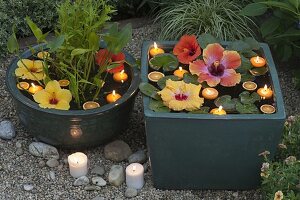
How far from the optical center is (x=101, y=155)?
2834 mm

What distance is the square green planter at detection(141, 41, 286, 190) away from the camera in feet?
7.77

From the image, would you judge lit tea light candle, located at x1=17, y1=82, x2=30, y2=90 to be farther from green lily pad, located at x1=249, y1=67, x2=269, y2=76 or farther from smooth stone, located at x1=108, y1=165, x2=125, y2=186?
green lily pad, located at x1=249, y1=67, x2=269, y2=76

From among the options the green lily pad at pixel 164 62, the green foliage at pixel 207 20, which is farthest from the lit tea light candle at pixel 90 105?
the green foliage at pixel 207 20

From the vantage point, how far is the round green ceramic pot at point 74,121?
2.62 metres

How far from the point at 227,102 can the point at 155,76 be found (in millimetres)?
338

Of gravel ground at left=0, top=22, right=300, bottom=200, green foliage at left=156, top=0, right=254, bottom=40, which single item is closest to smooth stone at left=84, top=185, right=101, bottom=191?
gravel ground at left=0, top=22, right=300, bottom=200

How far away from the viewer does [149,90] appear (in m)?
2.49

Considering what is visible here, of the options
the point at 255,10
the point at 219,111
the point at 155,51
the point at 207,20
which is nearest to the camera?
the point at 219,111

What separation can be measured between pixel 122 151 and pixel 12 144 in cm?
53

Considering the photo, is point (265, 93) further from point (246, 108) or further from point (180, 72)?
point (180, 72)

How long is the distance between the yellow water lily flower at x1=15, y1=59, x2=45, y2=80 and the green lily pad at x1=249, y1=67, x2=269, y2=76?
3.16 feet

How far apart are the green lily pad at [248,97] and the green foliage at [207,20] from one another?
2.75ft

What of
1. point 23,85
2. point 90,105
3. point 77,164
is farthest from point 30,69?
point 77,164

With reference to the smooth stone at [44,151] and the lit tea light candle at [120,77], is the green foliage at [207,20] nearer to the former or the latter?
the lit tea light candle at [120,77]
